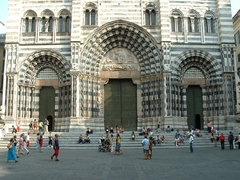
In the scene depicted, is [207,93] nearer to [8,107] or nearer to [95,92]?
[95,92]

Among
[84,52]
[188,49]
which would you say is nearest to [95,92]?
[84,52]

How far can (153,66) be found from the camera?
3053 cm

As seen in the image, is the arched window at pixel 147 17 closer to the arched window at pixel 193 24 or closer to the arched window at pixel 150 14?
the arched window at pixel 150 14

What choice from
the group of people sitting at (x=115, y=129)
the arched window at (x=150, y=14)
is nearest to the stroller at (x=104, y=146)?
the group of people sitting at (x=115, y=129)

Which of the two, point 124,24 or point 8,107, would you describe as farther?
point 124,24

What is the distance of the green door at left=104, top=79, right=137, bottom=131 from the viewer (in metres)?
31.0

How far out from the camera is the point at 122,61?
31.5 m

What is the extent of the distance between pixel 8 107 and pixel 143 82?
1391cm

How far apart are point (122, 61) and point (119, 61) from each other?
33 centimetres

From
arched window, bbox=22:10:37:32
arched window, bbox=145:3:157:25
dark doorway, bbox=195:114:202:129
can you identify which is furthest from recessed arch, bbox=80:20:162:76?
dark doorway, bbox=195:114:202:129

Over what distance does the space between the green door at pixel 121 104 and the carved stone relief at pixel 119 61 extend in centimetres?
144

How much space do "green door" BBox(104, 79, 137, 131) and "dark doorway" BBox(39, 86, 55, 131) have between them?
560 cm

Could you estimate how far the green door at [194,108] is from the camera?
3075 centimetres

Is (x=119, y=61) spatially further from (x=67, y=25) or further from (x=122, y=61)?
(x=67, y=25)
